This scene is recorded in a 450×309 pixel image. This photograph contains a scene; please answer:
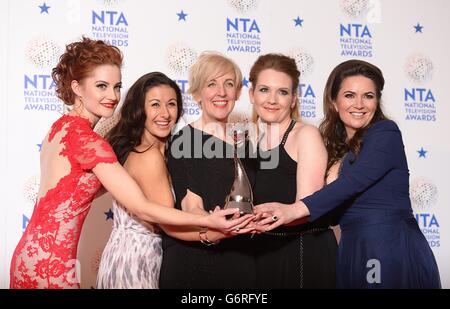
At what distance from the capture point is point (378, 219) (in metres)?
2.18

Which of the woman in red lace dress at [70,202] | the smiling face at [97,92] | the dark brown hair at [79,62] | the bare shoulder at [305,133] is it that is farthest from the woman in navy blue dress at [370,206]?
the dark brown hair at [79,62]

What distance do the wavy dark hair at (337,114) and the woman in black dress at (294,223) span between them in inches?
7.2

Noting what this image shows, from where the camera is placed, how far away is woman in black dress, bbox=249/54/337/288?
2.17 m

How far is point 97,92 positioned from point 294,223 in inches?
34.0

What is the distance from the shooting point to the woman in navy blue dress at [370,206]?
2.13m

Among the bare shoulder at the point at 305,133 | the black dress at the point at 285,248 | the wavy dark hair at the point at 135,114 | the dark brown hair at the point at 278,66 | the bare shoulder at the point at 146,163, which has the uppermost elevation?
the dark brown hair at the point at 278,66

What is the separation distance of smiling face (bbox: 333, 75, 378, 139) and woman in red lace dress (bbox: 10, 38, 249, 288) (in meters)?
0.65

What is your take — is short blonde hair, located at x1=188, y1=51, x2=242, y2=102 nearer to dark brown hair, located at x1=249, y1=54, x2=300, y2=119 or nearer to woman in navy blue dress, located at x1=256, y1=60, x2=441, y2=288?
dark brown hair, located at x1=249, y1=54, x2=300, y2=119

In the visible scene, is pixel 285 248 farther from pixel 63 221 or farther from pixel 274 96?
pixel 63 221

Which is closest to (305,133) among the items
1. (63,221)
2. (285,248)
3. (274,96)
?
(274,96)

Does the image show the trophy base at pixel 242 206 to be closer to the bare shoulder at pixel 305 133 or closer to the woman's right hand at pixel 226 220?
the woman's right hand at pixel 226 220

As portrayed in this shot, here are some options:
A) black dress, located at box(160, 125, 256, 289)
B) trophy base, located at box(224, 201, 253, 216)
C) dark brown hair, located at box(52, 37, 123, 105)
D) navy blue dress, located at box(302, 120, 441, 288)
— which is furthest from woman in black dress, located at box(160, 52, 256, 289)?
dark brown hair, located at box(52, 37, 123, 105)

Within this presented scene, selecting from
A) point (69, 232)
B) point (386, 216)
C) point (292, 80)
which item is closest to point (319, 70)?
point (292, 80)

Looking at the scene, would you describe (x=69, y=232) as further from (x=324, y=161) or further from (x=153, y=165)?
(x=324, y=161)
